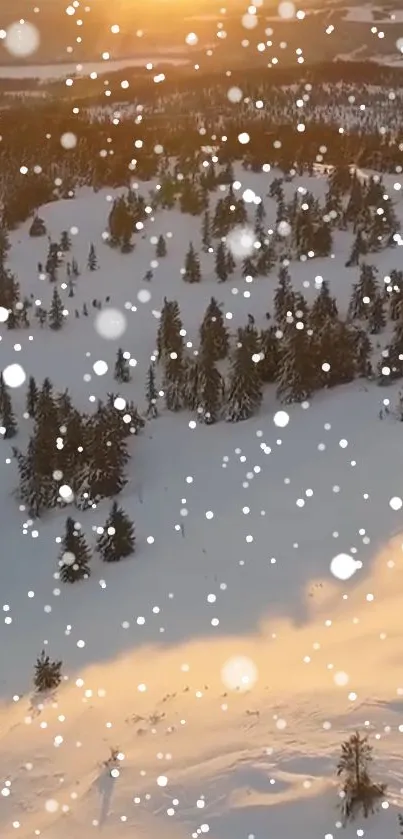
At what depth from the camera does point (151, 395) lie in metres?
30.2

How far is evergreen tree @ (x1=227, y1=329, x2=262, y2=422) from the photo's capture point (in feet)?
90.4

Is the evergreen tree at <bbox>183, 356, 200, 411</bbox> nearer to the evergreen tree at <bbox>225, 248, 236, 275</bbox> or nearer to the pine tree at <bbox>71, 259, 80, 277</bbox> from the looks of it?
the evergreen tree at <bbox>225, 248, 236, 275</bbox>

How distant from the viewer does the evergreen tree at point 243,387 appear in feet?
90.4

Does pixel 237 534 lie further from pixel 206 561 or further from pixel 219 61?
pixel 219 61

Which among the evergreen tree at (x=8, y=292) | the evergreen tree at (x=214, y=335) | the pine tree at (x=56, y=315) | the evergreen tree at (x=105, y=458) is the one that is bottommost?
the evergreen tree at (x=105, y=458)

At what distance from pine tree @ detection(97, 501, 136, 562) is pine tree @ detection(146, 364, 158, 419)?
32.7ft

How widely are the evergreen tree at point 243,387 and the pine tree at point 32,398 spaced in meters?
7.97

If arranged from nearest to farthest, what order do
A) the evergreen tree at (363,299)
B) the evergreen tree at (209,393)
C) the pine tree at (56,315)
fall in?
the evergreen tree at (209,393) < the evergreen tree at (363,299) < the pine tree at (56,315)

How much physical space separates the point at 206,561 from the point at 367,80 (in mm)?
158818

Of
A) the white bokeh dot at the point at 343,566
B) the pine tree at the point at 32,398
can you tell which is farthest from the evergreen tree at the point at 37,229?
the white bokeh dot at the point at 343,566

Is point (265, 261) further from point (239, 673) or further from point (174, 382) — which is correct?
point (239, 673)

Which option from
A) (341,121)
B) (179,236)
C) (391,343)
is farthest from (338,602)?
(341,121)

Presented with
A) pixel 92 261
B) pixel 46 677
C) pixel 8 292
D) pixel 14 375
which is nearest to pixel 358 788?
pixel 46 677

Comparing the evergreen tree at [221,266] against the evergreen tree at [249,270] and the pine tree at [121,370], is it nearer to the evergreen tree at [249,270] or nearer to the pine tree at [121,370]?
the evergreen tree at [249,270]
